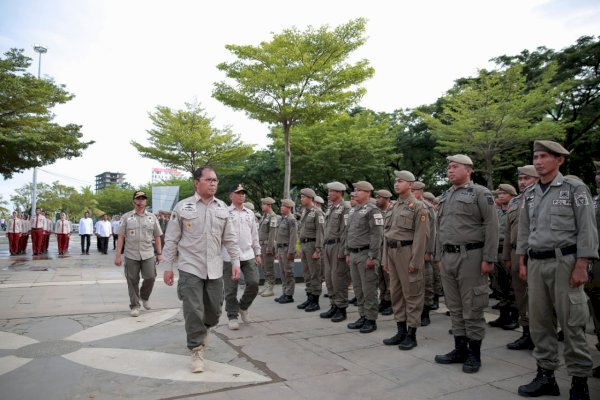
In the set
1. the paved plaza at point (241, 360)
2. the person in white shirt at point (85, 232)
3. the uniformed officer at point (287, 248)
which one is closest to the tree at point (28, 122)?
the person in white shirt at point (85, 232)

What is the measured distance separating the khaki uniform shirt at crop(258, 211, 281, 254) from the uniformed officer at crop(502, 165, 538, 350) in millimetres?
4428

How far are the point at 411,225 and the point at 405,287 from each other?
74 centimetres

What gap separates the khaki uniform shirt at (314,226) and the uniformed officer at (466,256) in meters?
2.84

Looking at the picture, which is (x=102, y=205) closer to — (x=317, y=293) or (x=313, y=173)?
(x=313, y=173)

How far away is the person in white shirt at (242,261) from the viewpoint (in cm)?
606

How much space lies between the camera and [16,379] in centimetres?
392

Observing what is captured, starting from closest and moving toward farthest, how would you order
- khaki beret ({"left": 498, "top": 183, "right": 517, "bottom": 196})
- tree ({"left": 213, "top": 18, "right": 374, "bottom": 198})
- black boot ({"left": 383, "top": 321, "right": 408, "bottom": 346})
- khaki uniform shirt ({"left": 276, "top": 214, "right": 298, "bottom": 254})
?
black boot ({"left": 383, "top": 321, "right": 408, "bottom": 346}), khaki beret ({"left": 498, "top": 183, "right": 517, "bottom": 196}), khaki uniform shirt ({"left": 276, "top": 214, "right": 298, "bottom": 254}), tree ({"left": 213, "top": 18, "right": 374, "bottom": 198})

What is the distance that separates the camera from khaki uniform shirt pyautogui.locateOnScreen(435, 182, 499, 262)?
433 centimetres

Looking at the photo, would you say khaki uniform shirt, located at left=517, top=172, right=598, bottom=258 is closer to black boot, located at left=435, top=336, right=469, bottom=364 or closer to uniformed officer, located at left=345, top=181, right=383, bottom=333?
black boot, located at left=435, top=336, right=469, bottom=364

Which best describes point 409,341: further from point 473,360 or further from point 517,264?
point 517,264

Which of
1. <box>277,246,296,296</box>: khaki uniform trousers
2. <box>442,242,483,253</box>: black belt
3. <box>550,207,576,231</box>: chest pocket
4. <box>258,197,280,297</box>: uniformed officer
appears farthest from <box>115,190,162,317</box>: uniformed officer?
<box>550,207,576,231</box>: chest pocket

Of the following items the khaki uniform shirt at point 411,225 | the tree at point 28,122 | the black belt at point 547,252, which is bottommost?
the black belt at point 547,252

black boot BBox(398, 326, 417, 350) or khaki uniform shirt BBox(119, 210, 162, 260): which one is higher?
khaki uniform shirt BBox(119, 210, 162, 260)

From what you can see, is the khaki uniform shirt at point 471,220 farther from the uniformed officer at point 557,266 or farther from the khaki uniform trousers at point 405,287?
the khaki uniform trousers at point 405,287
